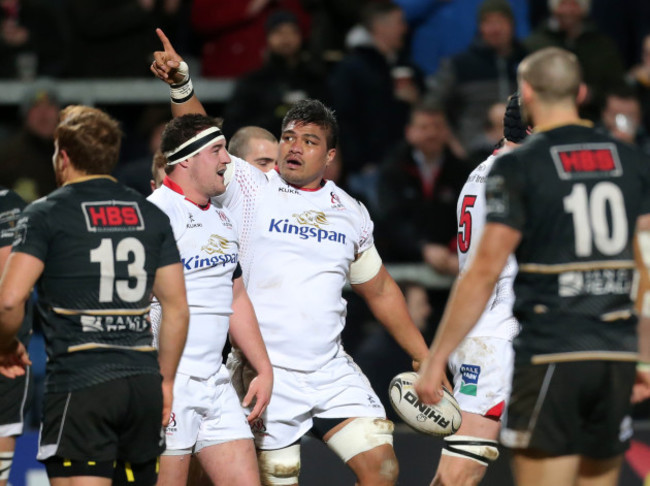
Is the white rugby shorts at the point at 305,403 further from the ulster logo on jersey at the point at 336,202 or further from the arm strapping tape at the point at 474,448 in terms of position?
the ulster logo on jersey at the point at 336,202

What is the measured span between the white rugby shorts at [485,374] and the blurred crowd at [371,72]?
2.82 metres

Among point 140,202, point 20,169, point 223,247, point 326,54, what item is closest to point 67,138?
point 140,202

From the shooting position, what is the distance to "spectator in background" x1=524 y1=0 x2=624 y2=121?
1094cm

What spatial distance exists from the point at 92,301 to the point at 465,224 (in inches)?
87.6

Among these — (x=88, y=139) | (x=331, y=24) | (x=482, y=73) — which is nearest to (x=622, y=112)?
(x=482, y=73)

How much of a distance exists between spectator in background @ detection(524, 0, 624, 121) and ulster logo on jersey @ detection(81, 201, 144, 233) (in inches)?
254

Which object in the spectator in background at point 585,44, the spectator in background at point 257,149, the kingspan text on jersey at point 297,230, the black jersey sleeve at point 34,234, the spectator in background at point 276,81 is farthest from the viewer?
the spectator in background at point 585,44

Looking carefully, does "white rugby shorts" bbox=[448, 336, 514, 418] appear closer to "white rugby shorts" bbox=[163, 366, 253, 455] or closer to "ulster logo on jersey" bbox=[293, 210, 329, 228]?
"ulster logo on jersey" bbox=[293, 210, 329, 228]

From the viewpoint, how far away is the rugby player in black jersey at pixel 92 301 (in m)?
5.00

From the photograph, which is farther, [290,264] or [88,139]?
[290,264]

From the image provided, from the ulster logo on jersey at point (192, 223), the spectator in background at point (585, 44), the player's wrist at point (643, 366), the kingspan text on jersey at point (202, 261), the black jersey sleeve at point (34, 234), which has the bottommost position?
the player's wrist at point (643, 366)

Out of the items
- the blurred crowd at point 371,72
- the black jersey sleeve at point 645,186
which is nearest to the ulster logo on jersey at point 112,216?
the black jersey sleeve at point 645,186

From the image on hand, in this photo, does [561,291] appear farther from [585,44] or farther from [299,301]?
[585,44]

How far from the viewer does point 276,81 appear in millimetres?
10359
